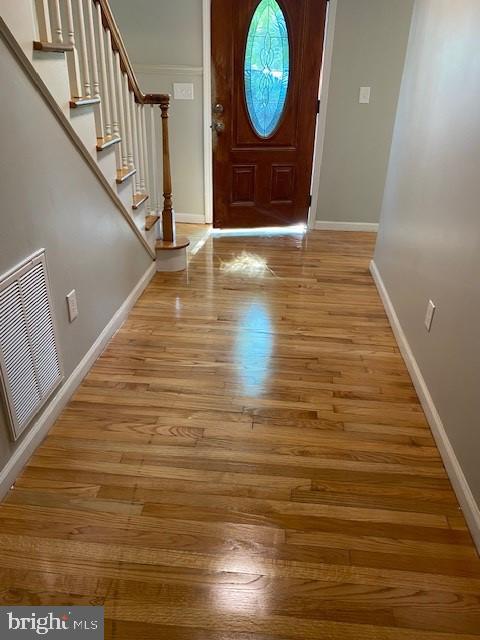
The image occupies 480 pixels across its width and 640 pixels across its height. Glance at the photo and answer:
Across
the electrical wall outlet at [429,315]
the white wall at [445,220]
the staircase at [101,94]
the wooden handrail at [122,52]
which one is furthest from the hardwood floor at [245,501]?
the wooden handrail at [122,52]

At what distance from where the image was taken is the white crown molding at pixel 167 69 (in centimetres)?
393

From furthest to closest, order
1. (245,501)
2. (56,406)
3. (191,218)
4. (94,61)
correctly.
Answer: (191,218) → (94,61) → (56,406) → (245,501)

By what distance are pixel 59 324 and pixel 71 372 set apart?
0.25 m

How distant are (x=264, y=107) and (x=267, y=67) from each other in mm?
304

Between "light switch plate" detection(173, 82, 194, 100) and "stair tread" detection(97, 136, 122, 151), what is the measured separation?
6.03ft

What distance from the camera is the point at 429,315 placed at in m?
2.04

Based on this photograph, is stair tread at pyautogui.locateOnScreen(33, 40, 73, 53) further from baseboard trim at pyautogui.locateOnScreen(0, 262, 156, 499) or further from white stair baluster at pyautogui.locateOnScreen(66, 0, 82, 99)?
baseboard trim at pyautogui.locateOnScreen(0, 262, 156, 499)

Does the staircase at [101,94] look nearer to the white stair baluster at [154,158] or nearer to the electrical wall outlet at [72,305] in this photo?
the white stair baluster at [154,158]

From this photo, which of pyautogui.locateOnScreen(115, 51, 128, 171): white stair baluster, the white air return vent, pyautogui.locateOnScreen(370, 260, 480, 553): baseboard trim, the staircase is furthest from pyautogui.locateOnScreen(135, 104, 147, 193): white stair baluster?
pyautogui.locateOnScreen(370, 260, 480, 553): baseboard trim

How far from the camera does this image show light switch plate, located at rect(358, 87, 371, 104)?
397 centimetres

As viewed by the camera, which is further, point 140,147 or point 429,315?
point 140,147

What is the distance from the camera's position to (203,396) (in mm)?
2061

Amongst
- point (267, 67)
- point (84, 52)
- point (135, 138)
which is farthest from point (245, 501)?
point (267, 67)

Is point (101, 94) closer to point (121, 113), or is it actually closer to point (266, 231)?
point (121, 113)
